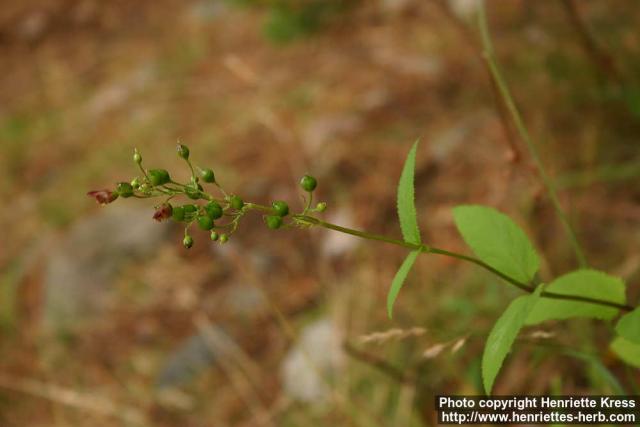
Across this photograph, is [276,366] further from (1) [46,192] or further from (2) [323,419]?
(1) [46,192]

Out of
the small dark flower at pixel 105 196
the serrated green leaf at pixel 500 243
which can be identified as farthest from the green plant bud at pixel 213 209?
the serrated green leaf at pixel 500 243

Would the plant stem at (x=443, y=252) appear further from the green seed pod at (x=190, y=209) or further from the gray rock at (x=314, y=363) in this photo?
the gray rock at (x=314, y=363)

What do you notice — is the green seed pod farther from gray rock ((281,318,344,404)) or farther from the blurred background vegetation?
gray rock ((281,318,344,404))

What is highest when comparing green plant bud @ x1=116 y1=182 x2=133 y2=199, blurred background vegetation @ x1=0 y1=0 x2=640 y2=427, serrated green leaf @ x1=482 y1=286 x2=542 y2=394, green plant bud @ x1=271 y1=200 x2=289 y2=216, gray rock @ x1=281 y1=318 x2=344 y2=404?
blurred background vegetation @ x1=0 y1=0 x2=640 y2=427

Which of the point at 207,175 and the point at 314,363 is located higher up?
the point at 314,363

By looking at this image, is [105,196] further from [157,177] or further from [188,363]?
[188,363]


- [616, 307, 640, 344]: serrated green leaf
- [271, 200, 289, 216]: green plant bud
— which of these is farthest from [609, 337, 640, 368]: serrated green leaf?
[271, 200, 289, 216]: green plant bud

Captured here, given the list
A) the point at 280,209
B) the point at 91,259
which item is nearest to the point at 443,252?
the point at 280,209

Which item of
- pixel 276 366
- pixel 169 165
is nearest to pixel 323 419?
pixel 276 366
